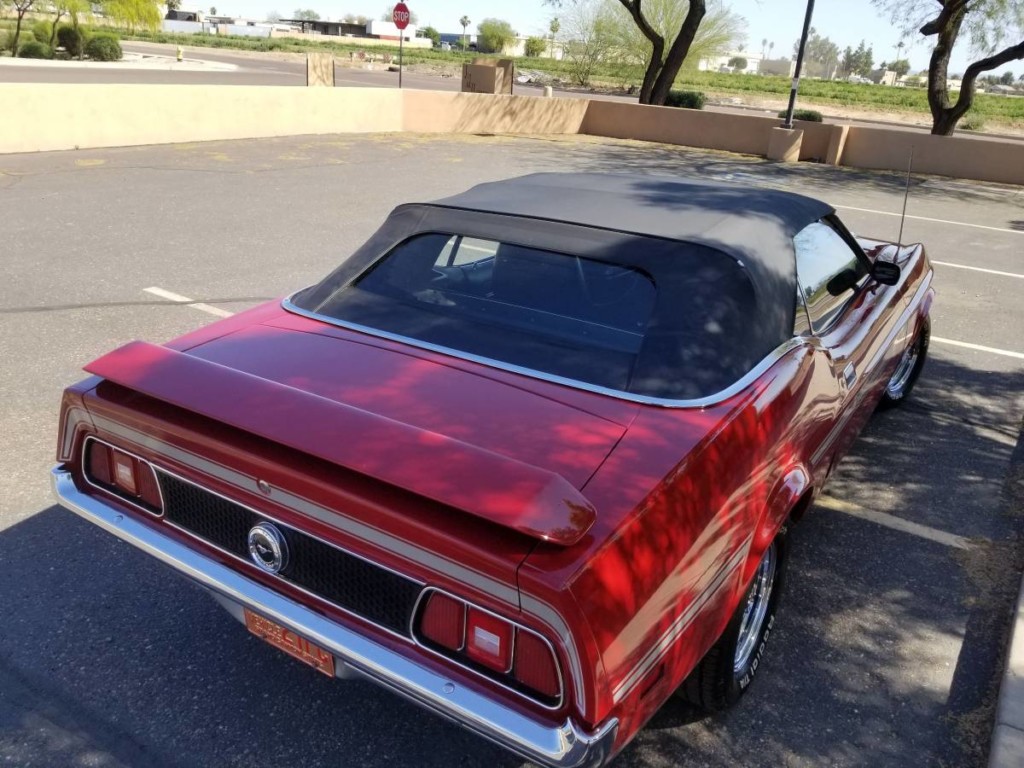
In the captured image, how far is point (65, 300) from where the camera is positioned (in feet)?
21.2

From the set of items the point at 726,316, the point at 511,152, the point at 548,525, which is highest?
the point at 726,316

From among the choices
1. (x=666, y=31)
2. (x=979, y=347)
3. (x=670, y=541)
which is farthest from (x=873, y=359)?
(x=666, y=31)

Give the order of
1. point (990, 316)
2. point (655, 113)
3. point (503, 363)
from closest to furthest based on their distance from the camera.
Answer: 1. point (503, 363)
2. point (990, 316)
3. point (655, 113)

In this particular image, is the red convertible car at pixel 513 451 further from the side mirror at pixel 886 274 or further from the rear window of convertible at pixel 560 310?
the side mirror at pixel 886 274

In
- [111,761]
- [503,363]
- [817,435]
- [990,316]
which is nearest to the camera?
[111,761]

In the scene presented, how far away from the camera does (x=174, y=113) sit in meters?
14.9

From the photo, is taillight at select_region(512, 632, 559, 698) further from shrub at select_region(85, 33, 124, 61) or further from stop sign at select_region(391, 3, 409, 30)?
shrub at select_region(85, 33, 124, 61)

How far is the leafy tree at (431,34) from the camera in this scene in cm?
10700

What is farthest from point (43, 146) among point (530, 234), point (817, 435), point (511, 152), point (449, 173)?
point (817, 435)

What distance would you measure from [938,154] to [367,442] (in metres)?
18.9

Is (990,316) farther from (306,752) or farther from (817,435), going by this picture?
(306,752)

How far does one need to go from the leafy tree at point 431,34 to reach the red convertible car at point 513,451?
10935cm

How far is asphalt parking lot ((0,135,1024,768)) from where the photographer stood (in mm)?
2621

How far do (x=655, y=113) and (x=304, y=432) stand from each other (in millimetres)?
20025
